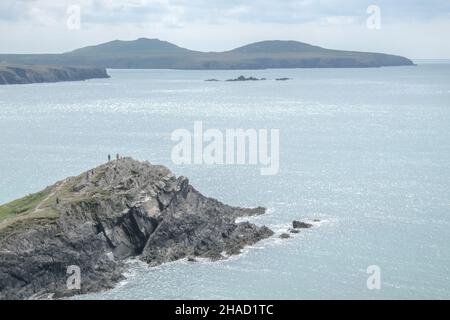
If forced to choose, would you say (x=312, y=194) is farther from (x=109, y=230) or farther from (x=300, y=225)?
(x=109, y=230)

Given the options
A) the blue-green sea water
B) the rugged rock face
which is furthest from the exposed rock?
the rugged rock face

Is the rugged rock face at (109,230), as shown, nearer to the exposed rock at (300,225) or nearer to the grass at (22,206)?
the grass at (22,206)

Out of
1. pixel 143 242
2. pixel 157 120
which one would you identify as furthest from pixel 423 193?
pixel 157 120

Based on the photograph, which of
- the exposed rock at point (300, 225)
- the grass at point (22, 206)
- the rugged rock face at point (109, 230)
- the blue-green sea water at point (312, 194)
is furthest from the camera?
the exposed rock at point (300, 225)

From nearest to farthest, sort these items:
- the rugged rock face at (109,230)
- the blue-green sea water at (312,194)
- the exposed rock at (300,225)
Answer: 1. the rugged rock face at (109,230)
2. the blue-green sea water at (312,194)
3. the exposed rock at (300,225)

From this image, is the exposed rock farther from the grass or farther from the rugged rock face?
the grass

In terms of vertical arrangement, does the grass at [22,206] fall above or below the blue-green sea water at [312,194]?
above

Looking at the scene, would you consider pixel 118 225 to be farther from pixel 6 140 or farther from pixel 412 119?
pixel 412 119

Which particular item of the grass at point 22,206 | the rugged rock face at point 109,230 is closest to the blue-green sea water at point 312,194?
the rugged rock face at point 109,230

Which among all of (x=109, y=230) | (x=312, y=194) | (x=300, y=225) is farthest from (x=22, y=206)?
(x=312, y=194)
